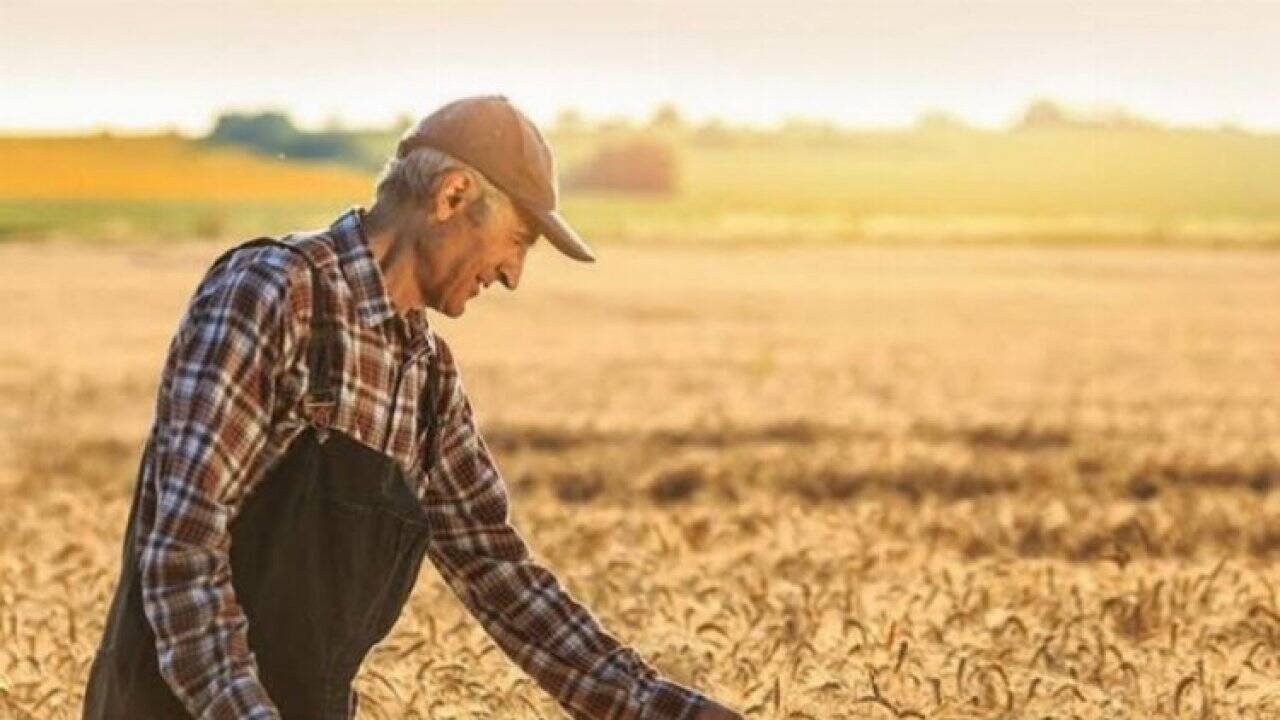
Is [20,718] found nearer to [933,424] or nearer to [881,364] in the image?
[933,424]

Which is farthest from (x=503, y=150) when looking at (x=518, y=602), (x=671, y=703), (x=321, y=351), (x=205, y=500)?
(x=671, y=703)

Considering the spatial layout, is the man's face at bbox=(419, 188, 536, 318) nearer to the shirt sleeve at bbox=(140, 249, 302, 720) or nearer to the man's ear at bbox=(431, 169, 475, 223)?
the man's ear at bbox=(431, 169, 475, 223)

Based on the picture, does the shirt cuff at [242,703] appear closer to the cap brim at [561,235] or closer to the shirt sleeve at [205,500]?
the shirt sleeve at [205,500]

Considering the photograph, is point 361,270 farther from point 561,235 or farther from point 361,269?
point 561,235

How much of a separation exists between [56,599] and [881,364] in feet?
71.1

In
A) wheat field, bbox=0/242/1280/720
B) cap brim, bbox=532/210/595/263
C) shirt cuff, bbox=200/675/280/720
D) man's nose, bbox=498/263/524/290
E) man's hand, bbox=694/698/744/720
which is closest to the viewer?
shirt cuff, bbox=200/675/280/720

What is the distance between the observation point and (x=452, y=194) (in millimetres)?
5176

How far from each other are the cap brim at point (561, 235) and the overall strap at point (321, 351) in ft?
1.23

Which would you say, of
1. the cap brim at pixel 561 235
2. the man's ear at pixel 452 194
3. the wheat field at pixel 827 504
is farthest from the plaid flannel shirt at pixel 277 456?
the wheat field at pixel 827 504

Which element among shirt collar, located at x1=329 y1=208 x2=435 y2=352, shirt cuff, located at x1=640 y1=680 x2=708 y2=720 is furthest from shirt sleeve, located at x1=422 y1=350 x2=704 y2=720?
shirt collar, located at x1=329 y1=208 x2=435 y2=352

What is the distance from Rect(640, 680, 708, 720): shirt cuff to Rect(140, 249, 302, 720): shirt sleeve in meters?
0.83

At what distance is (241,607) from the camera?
17.1 ft

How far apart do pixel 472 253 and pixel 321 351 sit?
11.7 inches

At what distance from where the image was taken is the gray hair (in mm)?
5188
